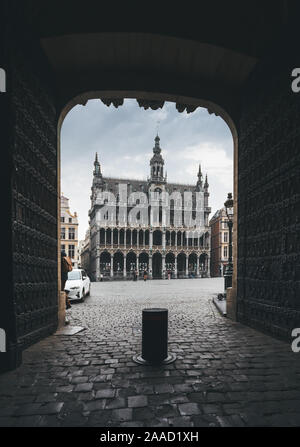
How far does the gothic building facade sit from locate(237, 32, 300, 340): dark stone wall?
42440mm

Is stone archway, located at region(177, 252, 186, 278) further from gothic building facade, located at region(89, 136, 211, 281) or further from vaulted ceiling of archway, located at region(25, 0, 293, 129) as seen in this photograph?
vaulted ceiling of archway, located at region(25, 0, 293, 129)

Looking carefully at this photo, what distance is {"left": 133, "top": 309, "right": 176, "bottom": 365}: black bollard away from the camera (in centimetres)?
402

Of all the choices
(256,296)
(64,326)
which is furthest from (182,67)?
(64,326)

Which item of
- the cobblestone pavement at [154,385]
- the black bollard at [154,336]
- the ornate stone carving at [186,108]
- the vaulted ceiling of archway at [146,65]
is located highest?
the vaulted ceiling of archway at [146,65]

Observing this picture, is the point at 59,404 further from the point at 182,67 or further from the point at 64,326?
the point at 182,67

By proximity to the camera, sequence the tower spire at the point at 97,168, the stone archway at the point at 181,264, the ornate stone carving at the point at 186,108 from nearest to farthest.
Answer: the ornate stone carving at the point at 186,108
the stone archway at the point at 181,264
the tower spire at the point at 97,168

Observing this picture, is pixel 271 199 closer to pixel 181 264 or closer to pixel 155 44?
pixel 155 44

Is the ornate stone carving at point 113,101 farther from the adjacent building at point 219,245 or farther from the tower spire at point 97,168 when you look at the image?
the adjacent building at point 219,245

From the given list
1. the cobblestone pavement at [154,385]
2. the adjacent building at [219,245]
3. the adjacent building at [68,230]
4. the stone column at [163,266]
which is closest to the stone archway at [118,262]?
the stone column at [163,266]

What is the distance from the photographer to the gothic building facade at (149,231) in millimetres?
49781

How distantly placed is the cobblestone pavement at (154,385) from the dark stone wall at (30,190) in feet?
2.25

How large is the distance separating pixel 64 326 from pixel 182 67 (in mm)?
6965

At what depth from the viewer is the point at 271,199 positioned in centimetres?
570

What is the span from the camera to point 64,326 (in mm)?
6656
